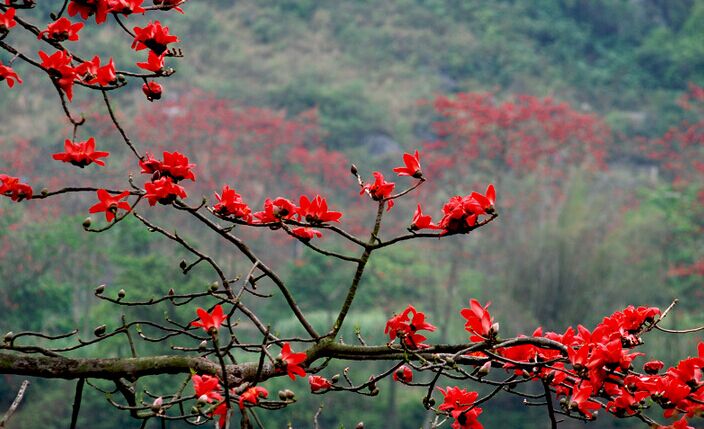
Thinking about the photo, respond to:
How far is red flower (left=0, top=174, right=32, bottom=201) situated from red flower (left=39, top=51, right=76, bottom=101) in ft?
0.61

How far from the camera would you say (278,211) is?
4.93ft

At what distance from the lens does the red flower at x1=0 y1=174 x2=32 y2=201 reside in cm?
156

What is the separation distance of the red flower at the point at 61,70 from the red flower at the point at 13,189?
0.61 ft

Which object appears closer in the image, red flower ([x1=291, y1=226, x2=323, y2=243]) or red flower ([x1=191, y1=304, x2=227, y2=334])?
red flower ([x1=191, y1=304, x2=227, y2=334])

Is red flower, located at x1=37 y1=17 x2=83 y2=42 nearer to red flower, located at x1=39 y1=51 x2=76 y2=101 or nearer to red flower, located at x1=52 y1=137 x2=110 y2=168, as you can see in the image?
red flower, located at x1=39 y1=51 x2=76 y2=101

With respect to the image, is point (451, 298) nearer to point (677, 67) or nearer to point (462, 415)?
point (462, 415)

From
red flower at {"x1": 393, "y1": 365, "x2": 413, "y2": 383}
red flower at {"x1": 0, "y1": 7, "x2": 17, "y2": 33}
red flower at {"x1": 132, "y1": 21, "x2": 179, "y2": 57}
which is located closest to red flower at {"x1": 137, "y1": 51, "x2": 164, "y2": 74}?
red flower at {"x1": 132, "y1": 21, "x2": 179, "y2": 57}

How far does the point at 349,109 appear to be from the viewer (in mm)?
14172

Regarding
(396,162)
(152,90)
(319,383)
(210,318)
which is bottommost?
(396,162)

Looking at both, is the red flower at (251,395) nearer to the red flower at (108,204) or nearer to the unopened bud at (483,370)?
the unopened bud at (483,370)

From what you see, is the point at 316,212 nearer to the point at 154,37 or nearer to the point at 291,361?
the point at 291,361

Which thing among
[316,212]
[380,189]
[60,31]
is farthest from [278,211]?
[60,31]

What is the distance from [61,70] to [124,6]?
7.2 inches

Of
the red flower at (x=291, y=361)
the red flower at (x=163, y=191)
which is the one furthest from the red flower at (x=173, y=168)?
the red flower at (x=291, y=361)
